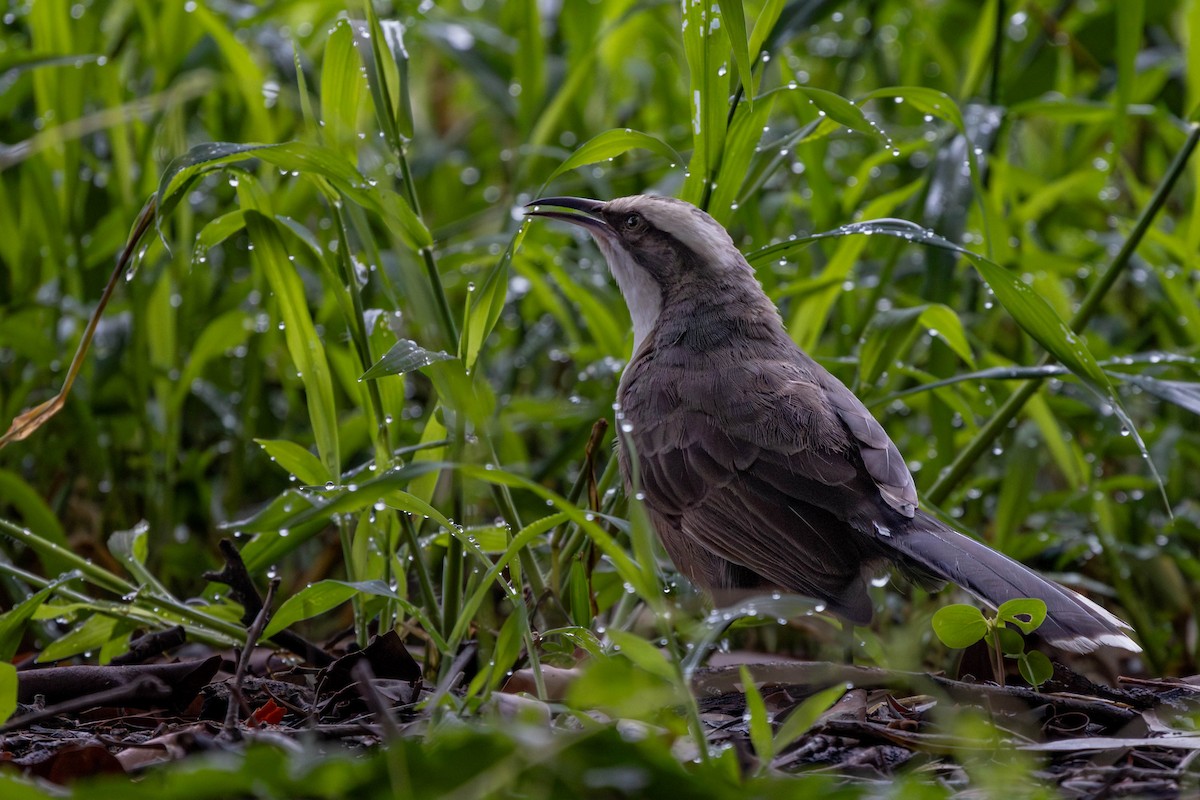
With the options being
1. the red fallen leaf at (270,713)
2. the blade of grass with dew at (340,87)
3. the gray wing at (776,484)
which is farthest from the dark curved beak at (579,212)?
the red fallen leaf at (270,713)

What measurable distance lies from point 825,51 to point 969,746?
459 cm

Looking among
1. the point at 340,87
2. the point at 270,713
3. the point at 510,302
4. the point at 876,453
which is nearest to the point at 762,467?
the point at 876,453

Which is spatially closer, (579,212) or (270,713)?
(270,713)

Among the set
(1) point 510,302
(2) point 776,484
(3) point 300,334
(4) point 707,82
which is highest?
Answer: (4) point 707,82

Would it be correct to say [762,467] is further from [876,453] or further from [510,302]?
[510,302]

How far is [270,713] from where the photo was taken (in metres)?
2.54

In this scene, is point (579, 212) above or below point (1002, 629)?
above

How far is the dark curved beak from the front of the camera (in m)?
3.78

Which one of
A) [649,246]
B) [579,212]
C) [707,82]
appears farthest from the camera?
[579,212]

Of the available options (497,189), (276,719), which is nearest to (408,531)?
(276,719)

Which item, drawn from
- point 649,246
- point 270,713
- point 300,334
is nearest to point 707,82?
point 649,246

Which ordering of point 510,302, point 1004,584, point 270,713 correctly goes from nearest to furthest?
point 270,713 < point 1004,584 < point 510,302

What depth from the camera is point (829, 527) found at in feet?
9.97

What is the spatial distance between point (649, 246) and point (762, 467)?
38.8 inches
